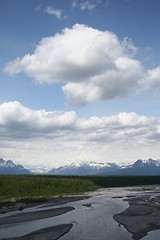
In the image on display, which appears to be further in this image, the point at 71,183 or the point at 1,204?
the point at 71,183

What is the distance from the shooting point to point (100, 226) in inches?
2064

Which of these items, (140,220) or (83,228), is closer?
(83,228)

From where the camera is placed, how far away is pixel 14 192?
10438 centimetres

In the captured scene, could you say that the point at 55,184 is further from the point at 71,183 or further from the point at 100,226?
the point at 100,226

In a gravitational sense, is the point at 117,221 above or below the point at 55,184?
below

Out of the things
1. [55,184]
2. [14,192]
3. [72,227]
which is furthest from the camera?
[55,184]

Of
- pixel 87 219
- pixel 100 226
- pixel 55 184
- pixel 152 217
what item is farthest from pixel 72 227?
pixel 55 184

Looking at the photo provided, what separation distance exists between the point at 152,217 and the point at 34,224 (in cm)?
2053

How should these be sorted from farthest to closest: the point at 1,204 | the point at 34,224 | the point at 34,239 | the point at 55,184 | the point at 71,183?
the point at 71,183, the point at 55,184, the point at 1,204, the point at 34,224, the point at 34,239

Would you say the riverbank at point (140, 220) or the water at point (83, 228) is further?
the riverbank at point (140, 220)

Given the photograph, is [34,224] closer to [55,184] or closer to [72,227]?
[72,227]

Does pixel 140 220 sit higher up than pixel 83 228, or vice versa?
pixel 83 228

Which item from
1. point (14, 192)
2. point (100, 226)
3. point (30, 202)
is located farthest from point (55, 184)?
point (100, 226)

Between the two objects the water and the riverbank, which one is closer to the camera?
the water
